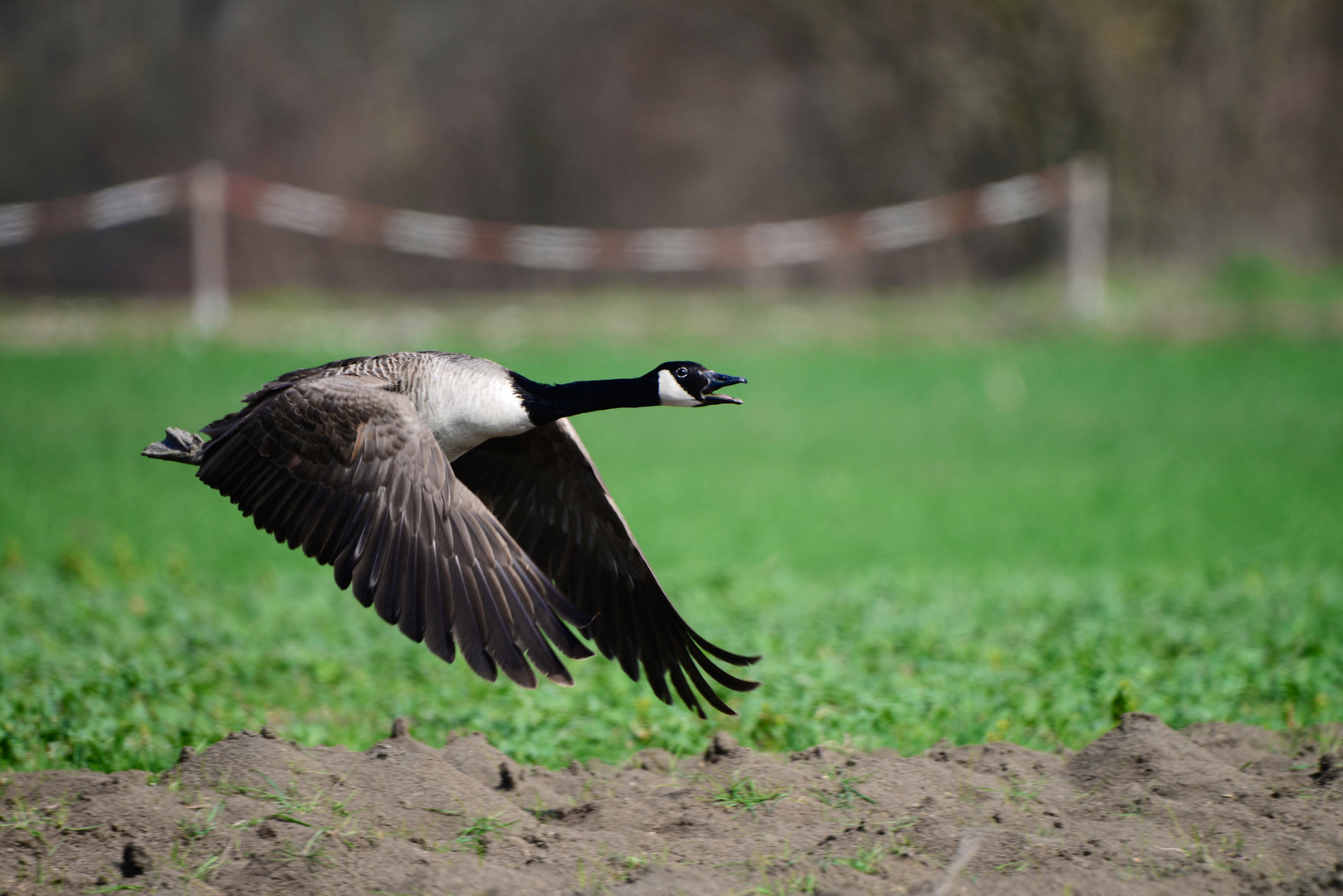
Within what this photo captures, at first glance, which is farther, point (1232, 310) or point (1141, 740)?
point (1232, 310)

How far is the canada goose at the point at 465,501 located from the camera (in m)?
3.73

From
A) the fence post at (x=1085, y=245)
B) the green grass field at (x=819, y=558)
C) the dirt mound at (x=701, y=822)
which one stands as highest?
the fence post at (x=1085, y=245)

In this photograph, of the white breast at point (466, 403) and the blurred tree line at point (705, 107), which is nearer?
the white breast at point (466, 403)

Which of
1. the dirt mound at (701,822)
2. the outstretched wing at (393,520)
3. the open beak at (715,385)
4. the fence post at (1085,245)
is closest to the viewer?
the dirt mound at (701,822)

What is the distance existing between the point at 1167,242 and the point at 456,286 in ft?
37.0

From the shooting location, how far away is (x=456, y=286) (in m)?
20.9

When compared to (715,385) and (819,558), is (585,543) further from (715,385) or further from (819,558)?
(819,558)

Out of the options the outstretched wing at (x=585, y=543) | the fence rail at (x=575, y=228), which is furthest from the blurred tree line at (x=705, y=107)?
the outstretched wing at (x=585, y=543)

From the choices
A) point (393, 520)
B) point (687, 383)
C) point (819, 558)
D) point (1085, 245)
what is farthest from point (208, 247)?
point (393, 520)

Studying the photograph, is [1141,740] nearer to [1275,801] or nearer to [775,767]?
[1275,801]

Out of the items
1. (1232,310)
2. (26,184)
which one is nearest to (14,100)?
(26,184)

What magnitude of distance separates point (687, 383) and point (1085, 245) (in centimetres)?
1565

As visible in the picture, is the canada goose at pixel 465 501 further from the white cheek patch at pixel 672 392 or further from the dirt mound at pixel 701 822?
the dirt mound at pixel 701 822

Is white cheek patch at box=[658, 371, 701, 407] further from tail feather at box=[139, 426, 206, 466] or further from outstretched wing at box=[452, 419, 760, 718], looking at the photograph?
tail feather at box=[139, 426, 206, 466]
